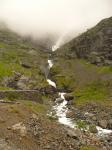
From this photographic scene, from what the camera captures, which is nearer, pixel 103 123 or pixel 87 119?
pixel 103 123

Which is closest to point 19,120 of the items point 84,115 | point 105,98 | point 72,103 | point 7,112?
point 7,112

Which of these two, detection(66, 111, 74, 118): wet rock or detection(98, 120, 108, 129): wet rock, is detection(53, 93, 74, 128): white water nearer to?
detection(66, 111, 74, 118): wet rock

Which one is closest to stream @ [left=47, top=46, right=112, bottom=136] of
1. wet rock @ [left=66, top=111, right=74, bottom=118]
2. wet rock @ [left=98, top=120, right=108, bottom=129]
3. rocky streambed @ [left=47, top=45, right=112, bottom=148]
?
rocky streambed @ [left=47, top=45, right=112, bottom=148]

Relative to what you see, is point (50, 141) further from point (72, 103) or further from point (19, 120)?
point (72, 103)

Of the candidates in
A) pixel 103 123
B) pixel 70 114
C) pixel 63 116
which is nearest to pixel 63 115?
pixel 63 116

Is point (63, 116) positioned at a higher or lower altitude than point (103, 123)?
lower

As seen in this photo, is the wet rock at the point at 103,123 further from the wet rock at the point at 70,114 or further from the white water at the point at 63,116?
the wet rock at the point at 70,114

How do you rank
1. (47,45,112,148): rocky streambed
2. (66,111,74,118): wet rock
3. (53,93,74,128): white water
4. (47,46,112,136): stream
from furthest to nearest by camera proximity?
(66,111,74,118): wet rock < (53,93,74,128): white water < (47,46,112,136): stream < (47,45,112,148): rocky streambed

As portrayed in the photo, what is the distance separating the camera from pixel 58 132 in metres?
66.2

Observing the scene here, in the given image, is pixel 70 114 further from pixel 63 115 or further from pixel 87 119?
pixel 87 119

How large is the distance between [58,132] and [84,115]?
5824cm

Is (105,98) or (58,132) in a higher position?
(58,132)

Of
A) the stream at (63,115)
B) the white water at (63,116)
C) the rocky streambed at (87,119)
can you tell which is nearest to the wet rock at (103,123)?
the rocky streambed at (87,119)

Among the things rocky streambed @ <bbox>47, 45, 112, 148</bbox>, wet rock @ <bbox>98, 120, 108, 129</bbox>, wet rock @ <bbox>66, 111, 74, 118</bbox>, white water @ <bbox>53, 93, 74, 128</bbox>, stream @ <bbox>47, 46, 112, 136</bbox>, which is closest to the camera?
rocky streambed @ <bbox>47, 45, 112, 148</bbox>
